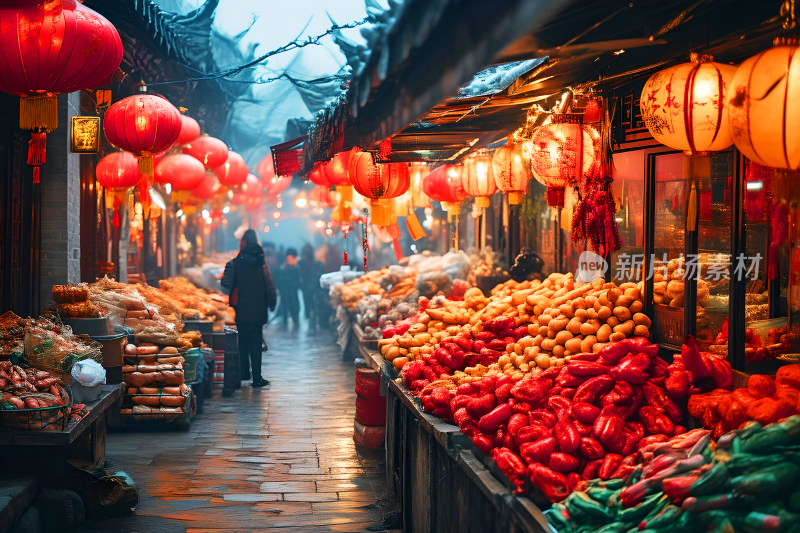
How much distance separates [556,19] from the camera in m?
3.88

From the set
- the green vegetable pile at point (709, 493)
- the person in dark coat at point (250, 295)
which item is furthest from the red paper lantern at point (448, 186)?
the green vegetable pile at point (709, 493)

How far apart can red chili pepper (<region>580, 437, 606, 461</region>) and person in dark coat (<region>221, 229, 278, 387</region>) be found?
8.66 metres

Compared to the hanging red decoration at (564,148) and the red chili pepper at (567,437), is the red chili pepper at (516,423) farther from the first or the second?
the hanging red decoration at (564,148)

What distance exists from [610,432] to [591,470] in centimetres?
28

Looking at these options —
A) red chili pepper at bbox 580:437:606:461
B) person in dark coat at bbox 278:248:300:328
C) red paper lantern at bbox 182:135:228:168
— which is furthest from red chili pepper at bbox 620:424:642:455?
person in dark coat at bbox 278:248:300:328

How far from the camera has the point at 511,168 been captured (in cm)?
772

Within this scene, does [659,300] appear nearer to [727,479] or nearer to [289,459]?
[727,479]

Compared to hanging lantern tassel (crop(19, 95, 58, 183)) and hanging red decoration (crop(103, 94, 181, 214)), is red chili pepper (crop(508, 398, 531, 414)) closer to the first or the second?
hanging lantern tassel (crop(19, 95, 58, 183))

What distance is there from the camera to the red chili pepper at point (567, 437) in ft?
13.6

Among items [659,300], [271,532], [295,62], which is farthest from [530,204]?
[295,62]

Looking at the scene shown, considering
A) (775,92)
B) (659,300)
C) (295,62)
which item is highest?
(295,62)

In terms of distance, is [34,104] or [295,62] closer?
[34,104]

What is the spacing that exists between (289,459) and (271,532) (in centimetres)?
214

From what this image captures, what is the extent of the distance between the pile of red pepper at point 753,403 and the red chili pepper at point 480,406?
1.25m
